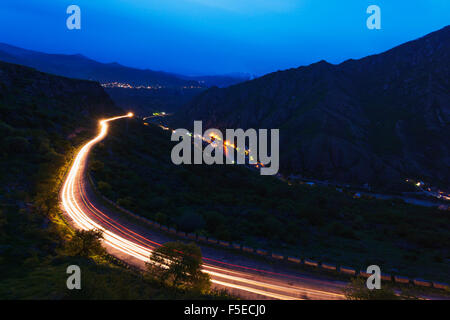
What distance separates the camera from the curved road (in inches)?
576

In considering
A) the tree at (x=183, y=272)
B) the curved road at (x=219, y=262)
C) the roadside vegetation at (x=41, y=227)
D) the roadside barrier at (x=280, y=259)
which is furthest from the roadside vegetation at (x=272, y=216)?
the tree at (x=183, y=272)

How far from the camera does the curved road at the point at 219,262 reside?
14.6m

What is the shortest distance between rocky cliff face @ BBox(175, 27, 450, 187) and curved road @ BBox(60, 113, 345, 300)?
6326 cm

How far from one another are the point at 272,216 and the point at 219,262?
1261 centimetres

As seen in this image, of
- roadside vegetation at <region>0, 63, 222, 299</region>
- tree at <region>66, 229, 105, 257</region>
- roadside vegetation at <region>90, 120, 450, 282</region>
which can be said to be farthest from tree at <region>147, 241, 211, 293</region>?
roadside vegetation at <region>90, 120, 450, 282</region>

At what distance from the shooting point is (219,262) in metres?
17.6

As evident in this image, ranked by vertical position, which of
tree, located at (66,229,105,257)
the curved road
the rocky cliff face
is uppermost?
the rocky cliff face

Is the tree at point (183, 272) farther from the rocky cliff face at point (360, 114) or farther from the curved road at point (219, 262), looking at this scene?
the rocky cliff face at point (360, 114)

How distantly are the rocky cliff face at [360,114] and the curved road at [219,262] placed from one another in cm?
A: 6326

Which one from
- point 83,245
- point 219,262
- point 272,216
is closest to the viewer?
point 83,245

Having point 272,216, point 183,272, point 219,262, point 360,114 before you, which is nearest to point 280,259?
point 219,262

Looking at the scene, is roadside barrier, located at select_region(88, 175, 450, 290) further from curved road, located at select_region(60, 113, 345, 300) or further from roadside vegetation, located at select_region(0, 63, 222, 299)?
roadside vegetation, located at select_region(0, 63, 222, 299)

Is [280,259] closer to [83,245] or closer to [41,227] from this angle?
[83,245]
